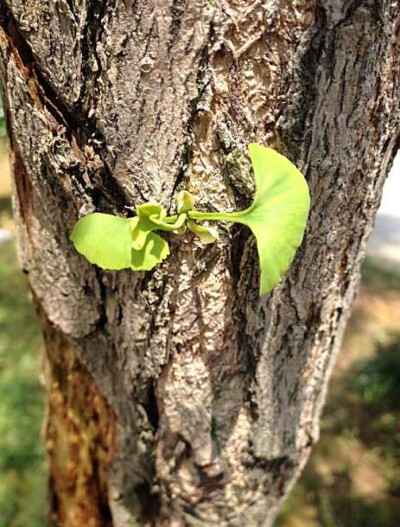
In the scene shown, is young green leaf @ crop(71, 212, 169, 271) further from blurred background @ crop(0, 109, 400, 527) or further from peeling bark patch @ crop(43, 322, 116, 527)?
blurred background @ crop(0, 109, 400, 527)

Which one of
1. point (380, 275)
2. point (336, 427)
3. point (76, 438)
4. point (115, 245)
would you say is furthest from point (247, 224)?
point (380, 275)

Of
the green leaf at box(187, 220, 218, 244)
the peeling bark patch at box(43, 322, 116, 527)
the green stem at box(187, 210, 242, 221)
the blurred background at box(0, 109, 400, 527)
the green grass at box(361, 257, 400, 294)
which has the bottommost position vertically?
the blurred background at box(0, 109, 400, 527)

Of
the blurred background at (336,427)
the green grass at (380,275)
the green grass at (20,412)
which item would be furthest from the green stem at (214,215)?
the green grass at (380,275)

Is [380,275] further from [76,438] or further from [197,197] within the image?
[197,197]

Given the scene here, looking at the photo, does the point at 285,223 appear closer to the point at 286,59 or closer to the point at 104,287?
the point at 286,59

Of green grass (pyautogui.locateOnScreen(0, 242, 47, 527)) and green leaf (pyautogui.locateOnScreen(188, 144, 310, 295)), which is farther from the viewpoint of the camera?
green grass (pyautogui.locateOnScreen(0, 242, 47, 527))

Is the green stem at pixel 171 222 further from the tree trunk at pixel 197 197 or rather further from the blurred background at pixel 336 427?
the blurred background at pixel 336 427

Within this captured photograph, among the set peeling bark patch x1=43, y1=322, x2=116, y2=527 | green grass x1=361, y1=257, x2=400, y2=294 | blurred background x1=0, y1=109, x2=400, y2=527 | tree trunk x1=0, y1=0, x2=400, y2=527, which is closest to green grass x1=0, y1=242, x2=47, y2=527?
blurred background x1=0, y1=109, x2=400, y2=527
